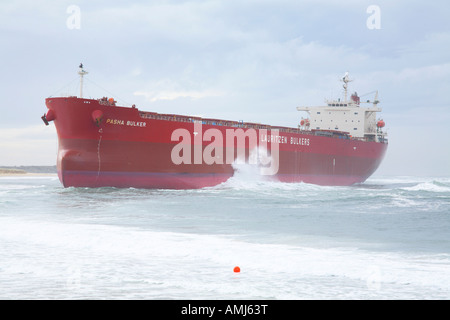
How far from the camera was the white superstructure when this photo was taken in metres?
39.3

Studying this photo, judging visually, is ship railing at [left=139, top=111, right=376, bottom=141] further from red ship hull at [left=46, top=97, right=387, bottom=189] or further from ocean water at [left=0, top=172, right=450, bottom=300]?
ocean water at [left=0, top=172, right=450, bottom=300]

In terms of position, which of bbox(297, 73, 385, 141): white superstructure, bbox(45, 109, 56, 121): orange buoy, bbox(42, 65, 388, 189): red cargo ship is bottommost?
bbox(42, 65, 388, 189): red cargo ship

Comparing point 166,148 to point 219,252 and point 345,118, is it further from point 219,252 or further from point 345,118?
point 345,118

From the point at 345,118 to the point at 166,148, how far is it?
817 inches

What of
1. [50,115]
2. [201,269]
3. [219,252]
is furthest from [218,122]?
[201,269]

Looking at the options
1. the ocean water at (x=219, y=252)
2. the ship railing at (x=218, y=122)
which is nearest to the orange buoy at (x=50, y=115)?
the ship railing at (x=218, y=122)

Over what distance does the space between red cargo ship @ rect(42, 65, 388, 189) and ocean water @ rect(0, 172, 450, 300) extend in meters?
6.07

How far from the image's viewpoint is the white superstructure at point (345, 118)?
39.3 metres

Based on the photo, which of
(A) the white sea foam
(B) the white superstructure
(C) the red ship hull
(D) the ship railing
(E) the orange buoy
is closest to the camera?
(A) the white sea foam

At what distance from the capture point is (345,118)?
39469 mm

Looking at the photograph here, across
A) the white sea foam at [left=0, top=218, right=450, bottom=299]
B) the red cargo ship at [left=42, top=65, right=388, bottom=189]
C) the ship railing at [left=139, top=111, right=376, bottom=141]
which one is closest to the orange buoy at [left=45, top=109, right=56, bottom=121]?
the red cargo ship at [left=42, top=65, right=388, bottom=189]

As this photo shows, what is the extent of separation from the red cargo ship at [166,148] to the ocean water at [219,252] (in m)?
6.07

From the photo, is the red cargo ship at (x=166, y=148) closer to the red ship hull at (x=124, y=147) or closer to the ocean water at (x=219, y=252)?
the red ship hull at (x=124, y=147)
